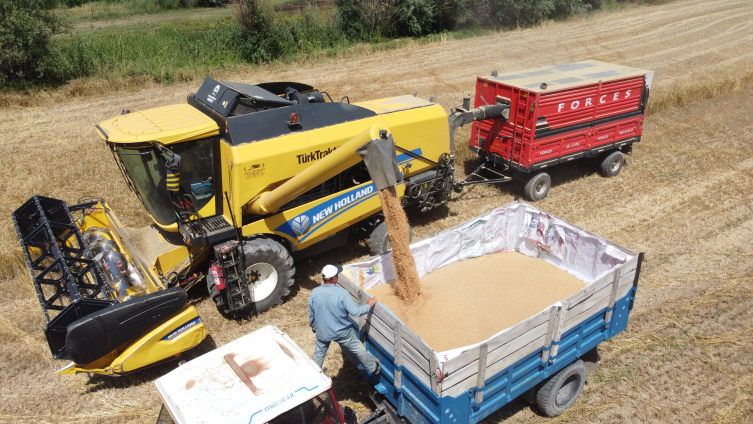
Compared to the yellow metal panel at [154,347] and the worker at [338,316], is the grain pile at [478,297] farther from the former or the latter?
the yellow metal panel at [154,347]

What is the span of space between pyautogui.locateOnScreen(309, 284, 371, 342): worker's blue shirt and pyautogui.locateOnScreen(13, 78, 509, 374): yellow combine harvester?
139 centimetres

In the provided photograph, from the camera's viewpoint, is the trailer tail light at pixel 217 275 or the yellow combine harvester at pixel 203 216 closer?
the yellow combine harvester at pixel 203 216

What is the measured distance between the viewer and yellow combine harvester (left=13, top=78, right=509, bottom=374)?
555cm

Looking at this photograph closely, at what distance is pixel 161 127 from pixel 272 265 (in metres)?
2.07

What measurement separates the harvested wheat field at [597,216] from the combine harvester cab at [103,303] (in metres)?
0.58

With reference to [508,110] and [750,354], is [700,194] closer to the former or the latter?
[508,110]

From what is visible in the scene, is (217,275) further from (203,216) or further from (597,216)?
(597,216)

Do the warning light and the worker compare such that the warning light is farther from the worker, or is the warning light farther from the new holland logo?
the worker

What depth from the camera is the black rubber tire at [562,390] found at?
5180mm

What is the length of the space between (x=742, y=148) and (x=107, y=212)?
41.0ft

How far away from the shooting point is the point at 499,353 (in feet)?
14.7

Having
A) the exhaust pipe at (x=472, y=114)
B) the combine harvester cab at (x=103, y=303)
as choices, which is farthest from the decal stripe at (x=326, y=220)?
the exhaust pipe at (x=472, y=114)

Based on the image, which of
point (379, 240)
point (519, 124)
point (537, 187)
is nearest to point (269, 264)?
point (379, 240)

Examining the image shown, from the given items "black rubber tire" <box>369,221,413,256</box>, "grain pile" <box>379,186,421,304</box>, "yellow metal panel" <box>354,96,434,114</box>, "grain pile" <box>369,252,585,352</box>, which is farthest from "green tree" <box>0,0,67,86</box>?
"grain pile" <box>369,252,585,352</box>
